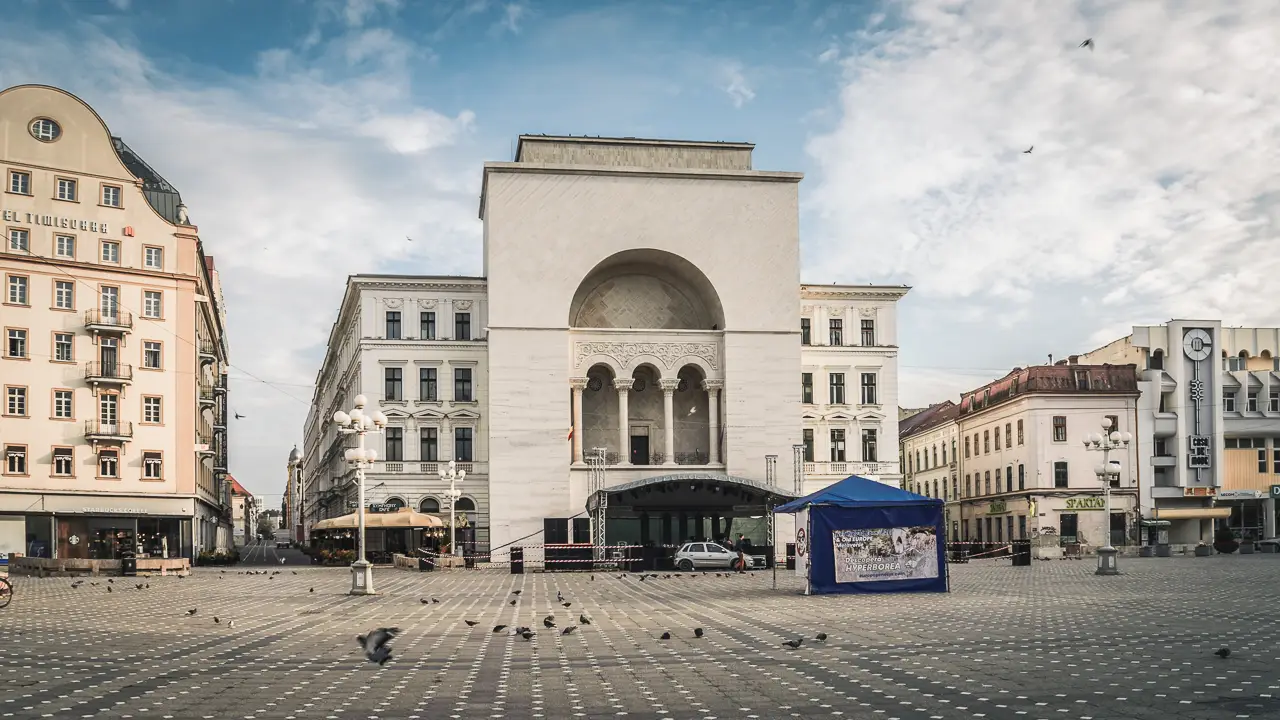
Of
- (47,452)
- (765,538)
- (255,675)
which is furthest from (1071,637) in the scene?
(47,452)

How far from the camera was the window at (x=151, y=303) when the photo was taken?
5825 centimetres

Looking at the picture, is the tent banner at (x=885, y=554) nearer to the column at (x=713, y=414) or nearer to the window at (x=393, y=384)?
the column at (x=713, y=414)

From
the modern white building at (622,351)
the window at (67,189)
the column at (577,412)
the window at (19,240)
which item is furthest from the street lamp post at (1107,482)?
the window at (19,240)

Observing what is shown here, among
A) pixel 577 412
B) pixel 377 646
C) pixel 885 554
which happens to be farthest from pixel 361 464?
pixel 577 412

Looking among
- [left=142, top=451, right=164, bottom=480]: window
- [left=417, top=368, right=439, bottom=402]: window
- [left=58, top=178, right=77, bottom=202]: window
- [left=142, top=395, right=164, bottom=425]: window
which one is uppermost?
[left=58, top=178, right=77, bottom=202]: window

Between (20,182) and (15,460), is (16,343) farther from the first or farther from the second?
(20,182)

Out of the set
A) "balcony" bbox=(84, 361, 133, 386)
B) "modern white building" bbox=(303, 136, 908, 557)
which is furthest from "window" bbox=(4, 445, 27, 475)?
"modern white building" bbox=(303, 136, 908, 557)

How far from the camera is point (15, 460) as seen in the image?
54500mm

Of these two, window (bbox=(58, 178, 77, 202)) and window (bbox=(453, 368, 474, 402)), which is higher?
window (bbox=(58, 178, 77, 202))

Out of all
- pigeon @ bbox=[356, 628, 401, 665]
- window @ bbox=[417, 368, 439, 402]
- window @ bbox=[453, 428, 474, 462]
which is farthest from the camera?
window @ bbox=[453, 428, 474, 462]

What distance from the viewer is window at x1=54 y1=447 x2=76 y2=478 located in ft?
182

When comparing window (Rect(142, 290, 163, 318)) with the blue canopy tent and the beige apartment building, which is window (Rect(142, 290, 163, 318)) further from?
the blue canopy tent

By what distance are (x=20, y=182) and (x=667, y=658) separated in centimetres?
4904

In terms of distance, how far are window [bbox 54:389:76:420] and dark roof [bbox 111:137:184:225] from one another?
1341 cm
